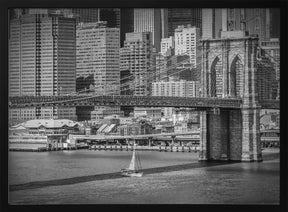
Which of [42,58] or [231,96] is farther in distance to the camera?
[231,96]

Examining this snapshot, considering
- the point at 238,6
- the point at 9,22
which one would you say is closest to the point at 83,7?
the point at 9,22

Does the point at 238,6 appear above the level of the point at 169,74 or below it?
above

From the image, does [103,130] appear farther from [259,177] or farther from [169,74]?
[259,177]

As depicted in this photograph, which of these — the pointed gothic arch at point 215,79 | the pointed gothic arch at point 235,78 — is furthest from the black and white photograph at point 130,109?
the pointed gothic arch at point 235,78

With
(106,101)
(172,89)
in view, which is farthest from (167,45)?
(106,101)

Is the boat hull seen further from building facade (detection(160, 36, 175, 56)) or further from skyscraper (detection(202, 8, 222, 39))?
skyscraper (detection(202, 8, 222, 39))

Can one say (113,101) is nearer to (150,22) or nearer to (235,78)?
(150,22)
